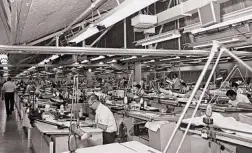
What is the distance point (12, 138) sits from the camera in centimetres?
650

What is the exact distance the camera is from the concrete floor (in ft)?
18.3

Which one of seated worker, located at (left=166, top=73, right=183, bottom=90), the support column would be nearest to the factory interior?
seated worker, located at (left=166, top=73, right=183, bottom=90)

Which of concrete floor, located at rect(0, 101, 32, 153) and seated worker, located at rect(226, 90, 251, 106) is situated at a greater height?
seated worker, located at rect(226, 90, 251, 106)

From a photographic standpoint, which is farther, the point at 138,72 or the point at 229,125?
the point at 138,72

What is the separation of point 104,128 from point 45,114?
197 centimetres

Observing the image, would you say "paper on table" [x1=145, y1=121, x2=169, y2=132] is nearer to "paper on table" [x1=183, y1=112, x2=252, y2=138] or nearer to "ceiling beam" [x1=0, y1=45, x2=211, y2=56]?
"paper on table" [x1=183, y1=112, x2=252, y2=138]

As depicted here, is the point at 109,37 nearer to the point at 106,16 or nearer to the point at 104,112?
the point at 104,112

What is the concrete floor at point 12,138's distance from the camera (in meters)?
5.57

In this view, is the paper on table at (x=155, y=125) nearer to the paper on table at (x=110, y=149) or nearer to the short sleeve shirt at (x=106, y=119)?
the short sleeve shirt at (x=106, y=119)

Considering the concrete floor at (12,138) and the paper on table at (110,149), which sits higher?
the paper on table at (110,149)

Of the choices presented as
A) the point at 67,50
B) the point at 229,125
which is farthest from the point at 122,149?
the point at 67,50

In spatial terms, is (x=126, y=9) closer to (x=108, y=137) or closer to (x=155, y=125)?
(x=155, y=125)

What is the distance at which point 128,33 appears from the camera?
8930 mm

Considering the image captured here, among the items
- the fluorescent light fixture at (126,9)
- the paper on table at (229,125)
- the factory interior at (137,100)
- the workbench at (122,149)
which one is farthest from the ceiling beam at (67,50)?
the workbench at (122,149)
